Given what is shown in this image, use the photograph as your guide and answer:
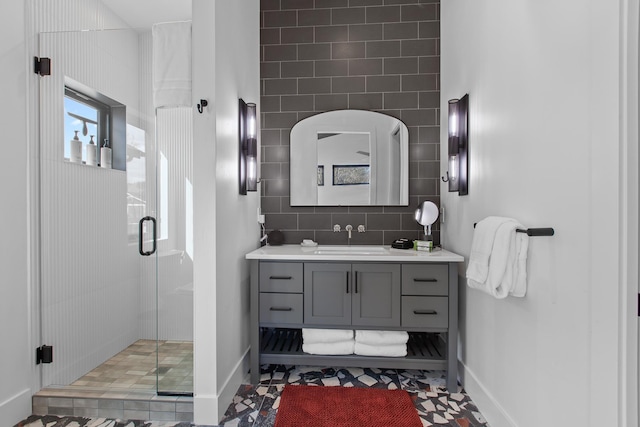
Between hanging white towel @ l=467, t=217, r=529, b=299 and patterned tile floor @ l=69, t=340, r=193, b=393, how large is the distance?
162 cm

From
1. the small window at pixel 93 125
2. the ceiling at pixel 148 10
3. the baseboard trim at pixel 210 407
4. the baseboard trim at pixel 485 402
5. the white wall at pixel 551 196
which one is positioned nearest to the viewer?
the white wall at pixel 551 196

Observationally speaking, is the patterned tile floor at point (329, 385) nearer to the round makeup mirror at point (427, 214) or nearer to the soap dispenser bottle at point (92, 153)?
the round makeup mirror at point (427, 214)

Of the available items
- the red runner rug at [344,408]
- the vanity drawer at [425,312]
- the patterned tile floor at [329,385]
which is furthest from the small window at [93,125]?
the vanity drawer at [425,312]

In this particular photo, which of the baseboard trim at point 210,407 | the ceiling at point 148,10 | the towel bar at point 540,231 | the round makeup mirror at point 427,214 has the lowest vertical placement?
the baseboard trim at point 210,407

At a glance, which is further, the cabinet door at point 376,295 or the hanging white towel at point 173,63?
the cabinet door at point 376,295

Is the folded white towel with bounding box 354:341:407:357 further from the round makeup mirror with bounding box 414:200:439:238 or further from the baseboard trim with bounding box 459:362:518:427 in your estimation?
the round makeup mirror with bounding box 414:200:439:238

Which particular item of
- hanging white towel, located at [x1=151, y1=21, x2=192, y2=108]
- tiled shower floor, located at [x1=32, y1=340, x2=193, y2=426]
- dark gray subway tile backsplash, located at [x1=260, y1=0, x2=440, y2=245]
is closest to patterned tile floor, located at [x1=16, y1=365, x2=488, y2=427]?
tiled shower floor, located at [x1=32, y1=340, x2=193, y2=426]

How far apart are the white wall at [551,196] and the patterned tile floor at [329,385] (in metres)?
0.16

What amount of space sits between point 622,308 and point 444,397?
137 cm

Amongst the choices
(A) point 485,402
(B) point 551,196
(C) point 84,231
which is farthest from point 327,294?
(C) point 84,231

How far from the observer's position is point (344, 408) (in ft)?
6.23

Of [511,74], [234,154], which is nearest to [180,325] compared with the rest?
[234,154]

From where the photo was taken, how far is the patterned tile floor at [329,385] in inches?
70.2

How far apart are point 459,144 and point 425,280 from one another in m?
0.97
